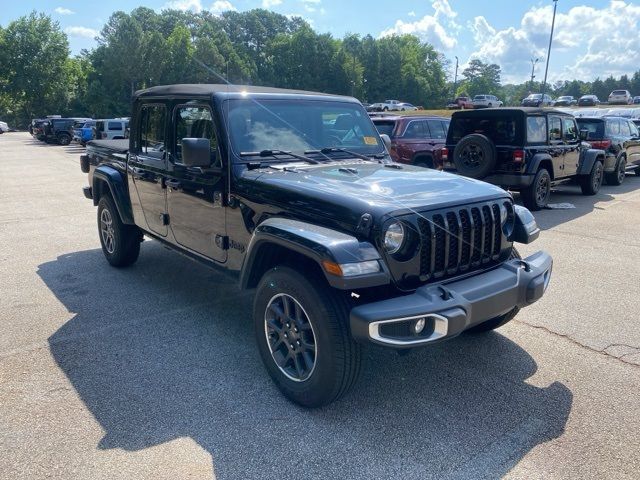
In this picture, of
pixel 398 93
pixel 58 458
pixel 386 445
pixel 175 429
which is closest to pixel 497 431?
pixel 386 445

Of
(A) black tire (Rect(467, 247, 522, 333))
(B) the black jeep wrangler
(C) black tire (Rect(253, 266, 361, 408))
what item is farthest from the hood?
(B) the black jeep wrangler

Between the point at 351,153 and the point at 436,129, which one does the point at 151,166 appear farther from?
the point at 436,129

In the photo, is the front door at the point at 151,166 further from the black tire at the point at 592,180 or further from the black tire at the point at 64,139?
→ the black tire at the point at 64,139

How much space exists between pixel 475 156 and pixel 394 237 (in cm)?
669

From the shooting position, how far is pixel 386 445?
9.39ft

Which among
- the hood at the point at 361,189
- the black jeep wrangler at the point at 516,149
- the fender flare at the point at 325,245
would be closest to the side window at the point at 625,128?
the black jeep wrangler at the point at 516,149

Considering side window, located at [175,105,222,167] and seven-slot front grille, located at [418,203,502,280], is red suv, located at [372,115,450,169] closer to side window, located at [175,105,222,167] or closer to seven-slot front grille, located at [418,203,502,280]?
side window, located at [175,105,222,167]

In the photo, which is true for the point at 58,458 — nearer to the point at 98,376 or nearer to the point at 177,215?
the point at 98,376

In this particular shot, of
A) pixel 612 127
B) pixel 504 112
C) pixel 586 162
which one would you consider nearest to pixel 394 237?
pixel 504 112

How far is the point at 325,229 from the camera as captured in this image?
303cm

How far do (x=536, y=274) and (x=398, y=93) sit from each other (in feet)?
274

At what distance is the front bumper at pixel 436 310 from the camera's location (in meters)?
2.68

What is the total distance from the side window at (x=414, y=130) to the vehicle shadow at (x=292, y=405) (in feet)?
27.1

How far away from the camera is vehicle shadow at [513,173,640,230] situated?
9008mm
